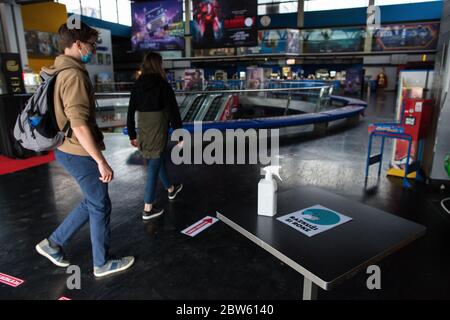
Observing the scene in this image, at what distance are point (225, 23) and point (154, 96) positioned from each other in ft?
38.3

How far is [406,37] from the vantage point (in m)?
19.2

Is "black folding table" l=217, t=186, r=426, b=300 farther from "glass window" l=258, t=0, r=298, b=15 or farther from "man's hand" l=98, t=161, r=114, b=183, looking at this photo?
"glass window" l=258, t=0, r=298, b=15

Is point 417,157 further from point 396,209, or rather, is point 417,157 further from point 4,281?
point 4,281

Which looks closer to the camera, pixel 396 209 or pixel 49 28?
pixel 396 209

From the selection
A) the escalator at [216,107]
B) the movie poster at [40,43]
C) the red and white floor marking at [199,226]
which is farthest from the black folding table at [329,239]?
the movie poster at [40,43]

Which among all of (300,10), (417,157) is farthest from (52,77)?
(300,10)

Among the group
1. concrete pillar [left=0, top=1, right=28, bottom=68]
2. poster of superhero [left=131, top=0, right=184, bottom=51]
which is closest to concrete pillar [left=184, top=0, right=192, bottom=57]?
poster of superhero [left=131, top=0, right=184, bottom=51]

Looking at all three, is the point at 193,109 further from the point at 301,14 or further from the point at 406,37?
the point at 406,37

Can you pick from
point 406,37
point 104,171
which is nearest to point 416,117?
point 104,171

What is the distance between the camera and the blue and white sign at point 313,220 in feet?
4.28

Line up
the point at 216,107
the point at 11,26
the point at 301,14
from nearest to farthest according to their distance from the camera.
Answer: the point at 11,26 < the point at 216,107 < the point at 301,14

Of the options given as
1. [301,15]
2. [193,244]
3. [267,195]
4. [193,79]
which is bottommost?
[193,244]

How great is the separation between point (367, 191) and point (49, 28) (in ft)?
50.4

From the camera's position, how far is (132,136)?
9.55ft
